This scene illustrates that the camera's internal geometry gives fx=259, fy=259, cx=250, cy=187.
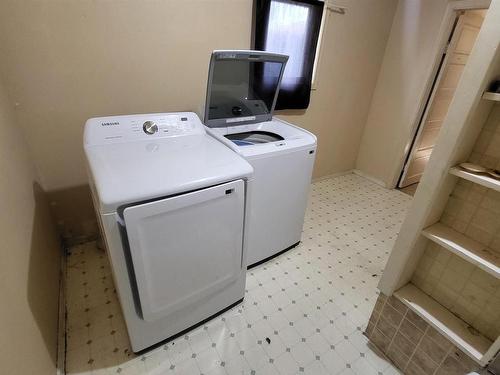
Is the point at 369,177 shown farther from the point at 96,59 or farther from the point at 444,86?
the point at 96,59

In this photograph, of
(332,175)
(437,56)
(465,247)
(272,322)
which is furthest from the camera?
(332,175)

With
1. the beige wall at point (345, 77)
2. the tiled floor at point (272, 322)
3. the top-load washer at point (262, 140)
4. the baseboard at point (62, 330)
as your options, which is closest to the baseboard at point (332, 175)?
the beige wall at point (345, 77)

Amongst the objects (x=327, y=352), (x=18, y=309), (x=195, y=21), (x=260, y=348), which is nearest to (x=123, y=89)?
(x=195, y=21)

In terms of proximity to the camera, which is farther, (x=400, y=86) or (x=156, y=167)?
(x=400, y=86)

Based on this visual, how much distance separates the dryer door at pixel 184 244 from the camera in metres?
1.01

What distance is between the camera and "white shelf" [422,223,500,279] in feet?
3.06

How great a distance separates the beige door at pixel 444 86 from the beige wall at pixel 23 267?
10.1 feet

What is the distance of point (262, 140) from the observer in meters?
2.01

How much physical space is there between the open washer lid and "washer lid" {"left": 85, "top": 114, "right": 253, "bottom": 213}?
1.25ft

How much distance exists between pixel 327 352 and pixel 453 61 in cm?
301

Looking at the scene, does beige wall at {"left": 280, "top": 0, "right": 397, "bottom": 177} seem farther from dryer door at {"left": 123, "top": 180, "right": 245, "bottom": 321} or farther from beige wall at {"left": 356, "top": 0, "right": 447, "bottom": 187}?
dryer door at {"left": 123, "top": 180, "right": 245, "bottom": 321}

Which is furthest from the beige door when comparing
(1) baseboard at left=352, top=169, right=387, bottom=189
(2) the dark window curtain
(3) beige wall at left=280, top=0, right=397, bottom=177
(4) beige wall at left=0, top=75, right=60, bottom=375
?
(4) beige wall at left=0, top=75, right=60, bottom=375

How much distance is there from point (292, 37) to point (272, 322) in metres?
2.20

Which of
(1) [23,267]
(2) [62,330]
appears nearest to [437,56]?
(1) [23,267]
